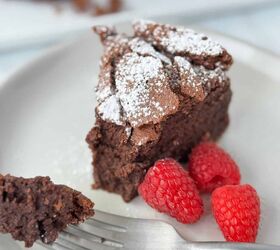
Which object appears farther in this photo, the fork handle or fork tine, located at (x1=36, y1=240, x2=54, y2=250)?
fork tine, located at (x1=36, y1=240, x2=54, y2=250)

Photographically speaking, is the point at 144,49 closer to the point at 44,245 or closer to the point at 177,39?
the point at 177,39

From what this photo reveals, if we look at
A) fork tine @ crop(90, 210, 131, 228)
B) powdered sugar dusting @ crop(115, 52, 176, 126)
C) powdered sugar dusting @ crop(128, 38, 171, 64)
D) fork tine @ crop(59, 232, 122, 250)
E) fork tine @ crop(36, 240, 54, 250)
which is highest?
powdered sugar dusting @ crop(128, 38, 171, 64)

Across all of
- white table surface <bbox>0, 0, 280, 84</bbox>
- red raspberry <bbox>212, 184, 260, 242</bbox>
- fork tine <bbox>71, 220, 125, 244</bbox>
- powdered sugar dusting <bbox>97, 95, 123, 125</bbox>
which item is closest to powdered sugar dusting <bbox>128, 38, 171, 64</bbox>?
powdered sugar dusting <bbox>97, 95, 123, 125</bbox>

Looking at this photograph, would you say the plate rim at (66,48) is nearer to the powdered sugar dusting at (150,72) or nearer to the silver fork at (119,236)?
the powdered sugar dusting at (150,72)

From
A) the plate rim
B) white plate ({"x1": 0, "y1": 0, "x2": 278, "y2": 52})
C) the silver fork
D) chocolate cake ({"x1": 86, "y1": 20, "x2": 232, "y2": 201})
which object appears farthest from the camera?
white plate ({"x1": 0, "y1": 0, "x2": 278, "y2": 52})

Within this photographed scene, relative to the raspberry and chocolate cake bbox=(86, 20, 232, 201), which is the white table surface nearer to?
chocolate cake bbox=(86, 20, 232, 201)

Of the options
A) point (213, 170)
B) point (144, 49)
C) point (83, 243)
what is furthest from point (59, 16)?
point (83, 243)
